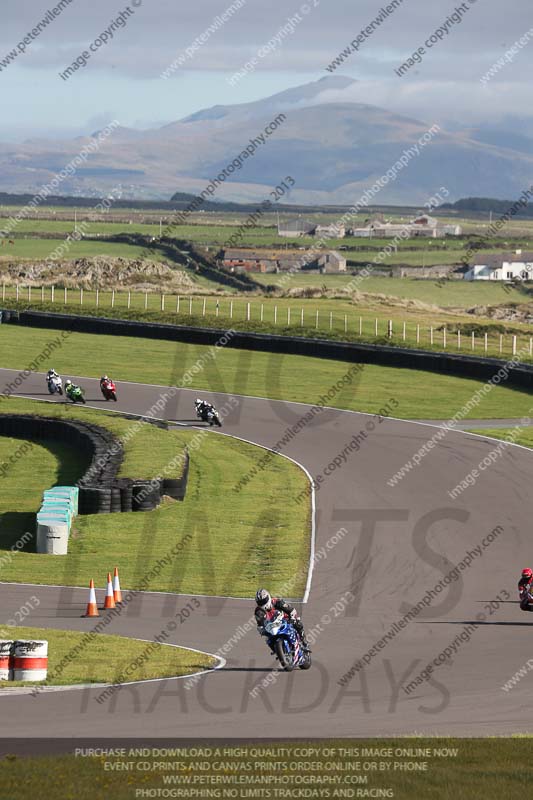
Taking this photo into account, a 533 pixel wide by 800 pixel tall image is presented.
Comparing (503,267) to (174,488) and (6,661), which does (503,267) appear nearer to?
(174,488)

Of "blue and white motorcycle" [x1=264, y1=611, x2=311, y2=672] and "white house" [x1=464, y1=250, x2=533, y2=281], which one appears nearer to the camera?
"blue and white motorcycle" [x1=264, y1=611, x2=311, y2=672]

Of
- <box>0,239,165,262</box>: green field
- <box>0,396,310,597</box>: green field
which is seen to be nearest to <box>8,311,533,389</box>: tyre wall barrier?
<box>0,396,310,597</box>: green field

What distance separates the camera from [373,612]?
902 inches

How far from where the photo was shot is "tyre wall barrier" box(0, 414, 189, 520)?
30497 millimetres

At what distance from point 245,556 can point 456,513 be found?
598 centimetres

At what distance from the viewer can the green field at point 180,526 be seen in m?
26.1

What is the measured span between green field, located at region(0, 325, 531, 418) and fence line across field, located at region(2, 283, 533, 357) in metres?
7.02

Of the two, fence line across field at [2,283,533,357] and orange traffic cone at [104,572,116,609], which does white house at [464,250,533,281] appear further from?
orange traffic cone at [104,572,116,609]

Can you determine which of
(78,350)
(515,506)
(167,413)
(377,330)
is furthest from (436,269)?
(515,506)

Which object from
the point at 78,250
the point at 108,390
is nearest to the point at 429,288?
the point at 78,250

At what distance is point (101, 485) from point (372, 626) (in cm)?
1091

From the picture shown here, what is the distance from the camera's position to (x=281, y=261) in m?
166

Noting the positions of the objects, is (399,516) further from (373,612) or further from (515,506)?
(373,612)

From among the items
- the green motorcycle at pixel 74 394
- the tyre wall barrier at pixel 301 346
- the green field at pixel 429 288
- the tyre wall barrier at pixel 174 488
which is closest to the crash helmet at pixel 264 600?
the tyre wall barrier at pixel 174 488
